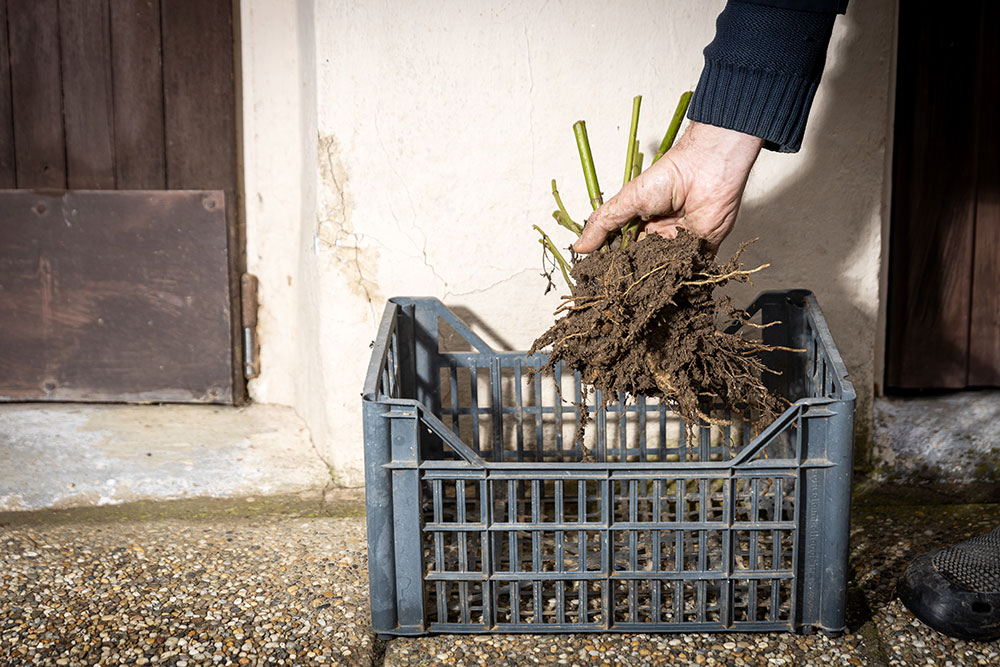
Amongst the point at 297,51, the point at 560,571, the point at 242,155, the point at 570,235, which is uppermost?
the point at 297,51

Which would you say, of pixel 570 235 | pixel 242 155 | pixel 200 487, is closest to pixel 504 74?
pixel 570 235

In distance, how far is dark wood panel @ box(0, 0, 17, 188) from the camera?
2.14 m

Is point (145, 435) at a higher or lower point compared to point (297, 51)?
lower

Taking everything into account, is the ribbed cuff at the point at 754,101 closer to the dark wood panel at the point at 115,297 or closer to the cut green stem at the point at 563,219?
the cut green stem at the point at 563,219

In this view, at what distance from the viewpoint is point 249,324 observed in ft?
7.47

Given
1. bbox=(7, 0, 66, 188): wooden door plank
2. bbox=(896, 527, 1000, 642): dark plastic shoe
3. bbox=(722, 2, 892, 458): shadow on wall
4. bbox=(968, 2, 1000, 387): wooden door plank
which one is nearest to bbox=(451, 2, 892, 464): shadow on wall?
bbox=(722, 2, 892, 458): shadow on wall

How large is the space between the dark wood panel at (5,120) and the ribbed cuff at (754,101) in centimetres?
174

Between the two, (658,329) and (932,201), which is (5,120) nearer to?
(658,329)

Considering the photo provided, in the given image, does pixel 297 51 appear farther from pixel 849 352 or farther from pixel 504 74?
pixel 849 352

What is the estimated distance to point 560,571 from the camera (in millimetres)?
1369

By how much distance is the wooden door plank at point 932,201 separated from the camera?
74.8 inches

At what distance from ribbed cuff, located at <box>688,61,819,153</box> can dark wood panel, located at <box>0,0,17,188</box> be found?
1.74m

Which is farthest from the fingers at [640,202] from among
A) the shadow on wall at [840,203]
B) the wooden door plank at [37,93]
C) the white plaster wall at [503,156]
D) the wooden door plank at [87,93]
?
the wooden door plank at [37,93]

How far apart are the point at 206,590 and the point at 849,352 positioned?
57.1 inches
